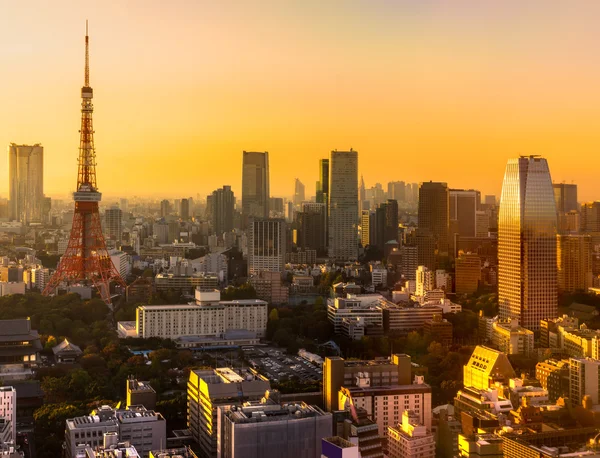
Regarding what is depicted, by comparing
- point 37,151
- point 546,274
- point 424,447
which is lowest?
point 424,447

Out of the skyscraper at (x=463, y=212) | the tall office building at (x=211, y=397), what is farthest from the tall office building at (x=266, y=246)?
the tall office building at (x=211, y=397)

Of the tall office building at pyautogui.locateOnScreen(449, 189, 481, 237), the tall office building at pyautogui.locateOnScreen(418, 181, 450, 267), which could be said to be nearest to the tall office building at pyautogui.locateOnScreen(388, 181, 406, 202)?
the tall office building at pyautogui.locateOnScreen(418, 181, 450, 267)

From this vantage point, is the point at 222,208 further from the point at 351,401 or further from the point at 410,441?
the point at 410,441

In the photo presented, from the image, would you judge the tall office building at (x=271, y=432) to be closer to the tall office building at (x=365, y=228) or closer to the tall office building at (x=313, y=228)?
the tall office building at (x=313, y=228)

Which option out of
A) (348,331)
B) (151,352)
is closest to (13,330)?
(151,352)

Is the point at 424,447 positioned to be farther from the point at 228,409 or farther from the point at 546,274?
the point at 546,274
